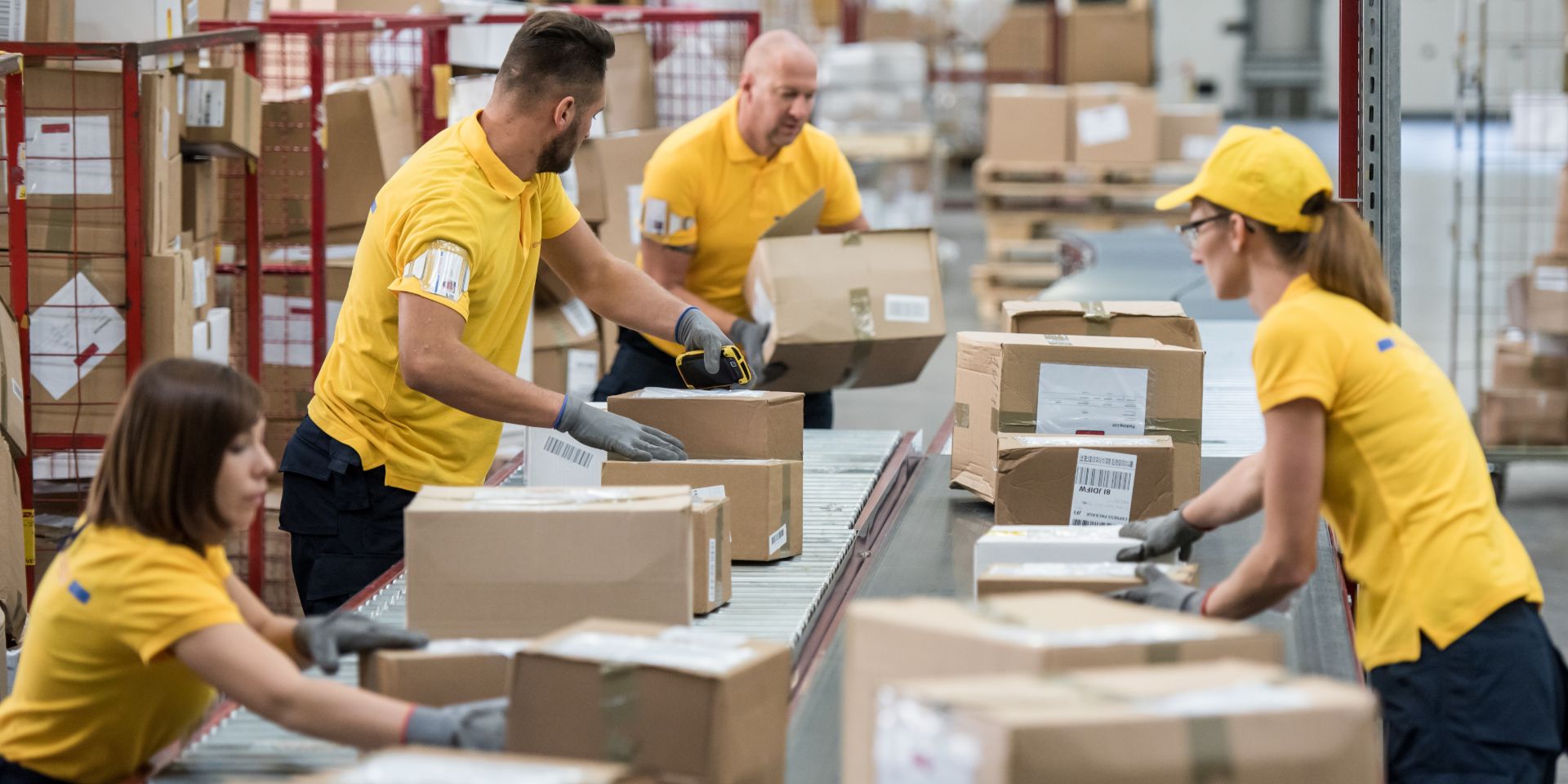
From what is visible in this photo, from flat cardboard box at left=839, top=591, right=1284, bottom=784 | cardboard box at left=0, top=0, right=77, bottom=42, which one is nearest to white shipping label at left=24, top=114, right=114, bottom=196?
cardboard box at left=0, top=0, right=77, bottom=42

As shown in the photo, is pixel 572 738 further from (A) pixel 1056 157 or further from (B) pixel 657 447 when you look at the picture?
(A) pixel 1056 157

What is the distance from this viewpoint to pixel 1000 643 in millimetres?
1814

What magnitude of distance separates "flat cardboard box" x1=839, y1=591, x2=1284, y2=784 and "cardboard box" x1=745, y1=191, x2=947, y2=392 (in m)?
2.39

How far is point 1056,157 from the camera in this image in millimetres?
10633

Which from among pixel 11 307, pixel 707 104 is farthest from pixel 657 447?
pixel 707 104

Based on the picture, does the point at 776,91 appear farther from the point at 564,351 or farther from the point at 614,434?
the point at 564,351

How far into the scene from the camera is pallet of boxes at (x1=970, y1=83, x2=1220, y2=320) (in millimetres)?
10516

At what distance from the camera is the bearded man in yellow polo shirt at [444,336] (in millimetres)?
3084

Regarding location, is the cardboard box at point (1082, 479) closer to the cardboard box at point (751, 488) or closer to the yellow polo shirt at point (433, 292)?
the cardboard box at point (751, 488)

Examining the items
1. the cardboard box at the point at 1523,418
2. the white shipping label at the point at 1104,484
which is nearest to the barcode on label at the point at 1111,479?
the white shipping label at the point at 1104,484

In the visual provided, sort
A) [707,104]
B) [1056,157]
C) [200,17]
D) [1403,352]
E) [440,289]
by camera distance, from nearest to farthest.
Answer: [1403,352] → [440,289] → [200,17] → [707,104] → [1056,157]

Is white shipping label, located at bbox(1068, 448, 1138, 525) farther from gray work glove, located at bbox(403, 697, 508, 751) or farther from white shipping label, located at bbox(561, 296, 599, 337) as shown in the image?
white shipping label, located at bbox(561, 296, 599, 337)

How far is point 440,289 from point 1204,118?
869 cm

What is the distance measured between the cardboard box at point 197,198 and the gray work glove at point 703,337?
6.63ft
